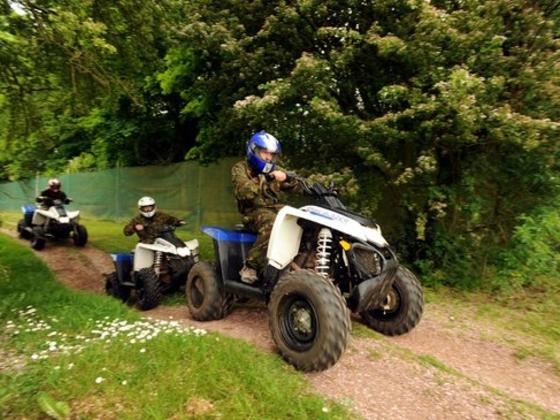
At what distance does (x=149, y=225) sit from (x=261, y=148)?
128 inches

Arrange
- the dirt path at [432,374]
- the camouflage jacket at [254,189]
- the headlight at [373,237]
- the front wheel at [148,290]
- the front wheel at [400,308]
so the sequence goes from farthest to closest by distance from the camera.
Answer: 1. the front wheel at [148,290]
2. the camouflage jacket at [254,189]
3. the front wheel at [400,308]
4. the headlight at [373,237]
5. the dirt path at [432,374]

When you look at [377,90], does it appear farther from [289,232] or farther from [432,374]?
[432,374]

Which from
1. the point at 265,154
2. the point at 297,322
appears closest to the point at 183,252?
the point at 265,154

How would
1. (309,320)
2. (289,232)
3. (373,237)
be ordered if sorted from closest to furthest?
(309,320), (373,237), (289,232)

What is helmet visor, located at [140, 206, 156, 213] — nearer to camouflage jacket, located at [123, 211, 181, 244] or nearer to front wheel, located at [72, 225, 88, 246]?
camouflage jacket, located at [123, 211, 181, 244]

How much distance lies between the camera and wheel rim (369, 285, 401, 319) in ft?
17.1

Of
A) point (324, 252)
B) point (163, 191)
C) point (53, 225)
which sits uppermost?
point (324, 252)

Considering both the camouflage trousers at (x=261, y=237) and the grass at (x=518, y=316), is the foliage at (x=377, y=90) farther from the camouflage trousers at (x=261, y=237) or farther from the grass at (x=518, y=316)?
the camouflage trousers at (x=261, y=237)

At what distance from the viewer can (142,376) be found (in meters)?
3.83

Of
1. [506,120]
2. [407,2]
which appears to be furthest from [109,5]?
[506,120]

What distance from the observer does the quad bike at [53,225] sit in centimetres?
1236

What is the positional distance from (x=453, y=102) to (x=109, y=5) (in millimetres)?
4983

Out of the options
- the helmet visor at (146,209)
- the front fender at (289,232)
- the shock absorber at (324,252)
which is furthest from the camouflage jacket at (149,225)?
the shock absorber at (324,252)

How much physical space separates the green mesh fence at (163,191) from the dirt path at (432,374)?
5.94m
